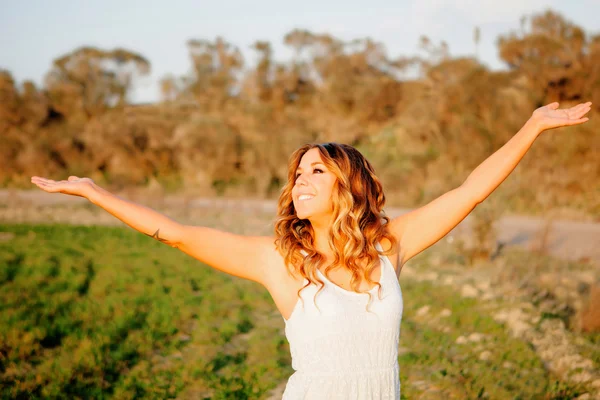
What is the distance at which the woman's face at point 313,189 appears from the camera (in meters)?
2.65

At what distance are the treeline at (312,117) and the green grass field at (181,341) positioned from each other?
10.5m

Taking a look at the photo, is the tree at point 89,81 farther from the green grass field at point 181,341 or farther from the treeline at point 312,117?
the green grass field at point 181,341

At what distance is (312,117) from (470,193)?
3188cm

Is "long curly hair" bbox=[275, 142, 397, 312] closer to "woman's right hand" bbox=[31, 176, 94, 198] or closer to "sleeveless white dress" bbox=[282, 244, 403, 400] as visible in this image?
"sleeveless white dress" bbox=[282, 244, 403, 400]

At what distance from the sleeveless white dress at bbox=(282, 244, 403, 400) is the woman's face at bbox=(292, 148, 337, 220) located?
0.35m

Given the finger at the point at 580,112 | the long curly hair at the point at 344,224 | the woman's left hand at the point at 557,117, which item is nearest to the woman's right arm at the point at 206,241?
the long curly hair at the point at 344,224

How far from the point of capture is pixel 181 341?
6.68m

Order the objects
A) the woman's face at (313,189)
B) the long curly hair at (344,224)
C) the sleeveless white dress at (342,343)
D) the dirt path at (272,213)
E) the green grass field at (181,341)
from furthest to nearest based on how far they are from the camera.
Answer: the dirt path at (272,213), the green grass field at (181,341), the woman's face at (313,189), the long curly hair at (344,224), the sleeveless white dress at (342,343)

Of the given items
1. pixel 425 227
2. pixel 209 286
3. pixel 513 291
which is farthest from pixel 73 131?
pixel 425 227

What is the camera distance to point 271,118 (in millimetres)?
33844

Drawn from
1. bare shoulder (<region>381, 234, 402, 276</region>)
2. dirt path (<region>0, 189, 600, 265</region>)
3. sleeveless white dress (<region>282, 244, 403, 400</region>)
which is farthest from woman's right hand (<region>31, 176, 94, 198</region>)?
dirt path (<region>0, 189, 600, 265</region>)

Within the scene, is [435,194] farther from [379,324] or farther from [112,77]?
[112,77]

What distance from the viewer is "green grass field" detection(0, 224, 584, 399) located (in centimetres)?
515

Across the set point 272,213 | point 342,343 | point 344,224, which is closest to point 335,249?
point 344,224
